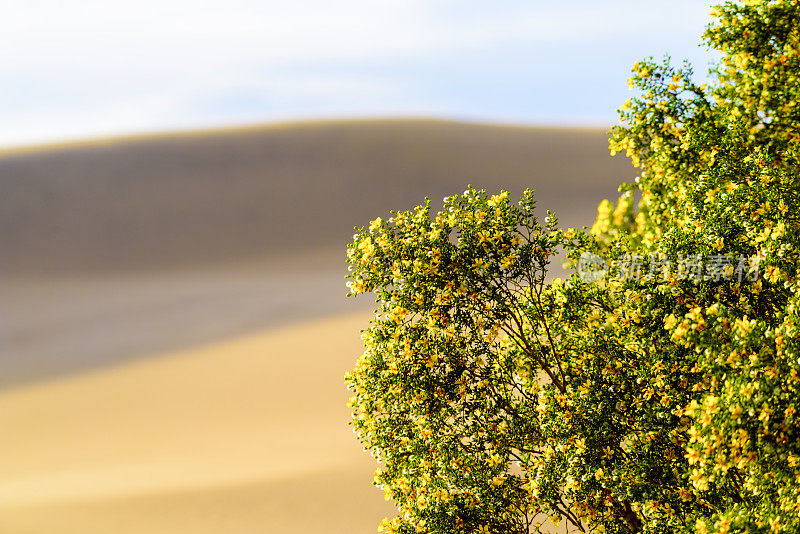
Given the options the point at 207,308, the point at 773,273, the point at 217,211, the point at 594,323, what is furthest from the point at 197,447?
the point at 217,211

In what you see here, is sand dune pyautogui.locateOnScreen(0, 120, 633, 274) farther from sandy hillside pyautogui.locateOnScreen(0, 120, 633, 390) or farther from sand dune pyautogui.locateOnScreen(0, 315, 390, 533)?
sand dune pyautogui.locateOnScreen(0, 315, 390, 533)

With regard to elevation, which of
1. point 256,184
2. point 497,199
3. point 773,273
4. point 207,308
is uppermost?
point 256,184

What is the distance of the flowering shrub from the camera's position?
282 inches

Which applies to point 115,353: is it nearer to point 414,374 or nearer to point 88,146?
point 414,374

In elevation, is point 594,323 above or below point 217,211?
below

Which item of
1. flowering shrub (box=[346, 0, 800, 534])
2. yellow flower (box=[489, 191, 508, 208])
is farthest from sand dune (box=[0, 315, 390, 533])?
yellow flower (box=[489, 191, 508, 208])

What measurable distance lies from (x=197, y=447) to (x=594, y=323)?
1641 cm

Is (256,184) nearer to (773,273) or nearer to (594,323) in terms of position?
(594,323)

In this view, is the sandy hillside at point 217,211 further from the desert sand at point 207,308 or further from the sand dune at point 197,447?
the sand dune at point 197,447

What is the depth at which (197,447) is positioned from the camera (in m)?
21.5

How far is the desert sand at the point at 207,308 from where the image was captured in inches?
711

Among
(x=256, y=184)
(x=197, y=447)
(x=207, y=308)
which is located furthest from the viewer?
(x=256, y=184)

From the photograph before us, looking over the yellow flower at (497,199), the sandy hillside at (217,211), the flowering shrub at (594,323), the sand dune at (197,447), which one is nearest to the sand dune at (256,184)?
the sandy hillside at (217,211)

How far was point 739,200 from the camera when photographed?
23.0 ft
